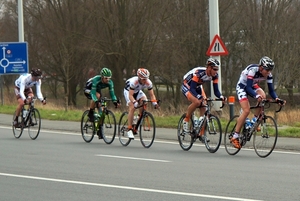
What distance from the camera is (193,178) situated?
Result: 10.9m

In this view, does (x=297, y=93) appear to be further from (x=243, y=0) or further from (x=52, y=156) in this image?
(x=52, y=156)

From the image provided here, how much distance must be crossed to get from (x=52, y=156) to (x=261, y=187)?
18.2 ft

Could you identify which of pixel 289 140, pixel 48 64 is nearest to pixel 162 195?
pixel 289 140

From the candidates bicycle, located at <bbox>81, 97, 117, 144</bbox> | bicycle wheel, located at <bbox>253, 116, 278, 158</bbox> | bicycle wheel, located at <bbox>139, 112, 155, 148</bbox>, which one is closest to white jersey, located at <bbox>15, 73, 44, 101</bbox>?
bicycle, located at <bbox>81, 97, 117, 144</bbox>

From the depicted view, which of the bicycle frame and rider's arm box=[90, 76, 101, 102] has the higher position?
rider's arm box=[90, 76, 101, 102]

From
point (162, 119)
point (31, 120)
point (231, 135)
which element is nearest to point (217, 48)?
point (162, 119)

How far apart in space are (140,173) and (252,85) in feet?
10.4

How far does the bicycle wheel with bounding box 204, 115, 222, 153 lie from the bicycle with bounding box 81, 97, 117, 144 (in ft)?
8.34

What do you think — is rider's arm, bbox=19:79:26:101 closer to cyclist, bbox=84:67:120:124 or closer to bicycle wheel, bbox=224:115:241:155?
cyclist, bbox=84:67:120:124

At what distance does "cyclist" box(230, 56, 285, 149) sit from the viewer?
1321cm

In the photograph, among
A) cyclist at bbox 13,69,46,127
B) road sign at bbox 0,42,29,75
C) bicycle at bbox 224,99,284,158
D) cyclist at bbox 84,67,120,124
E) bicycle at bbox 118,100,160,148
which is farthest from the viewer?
road sign at bbox 0,42,29,75

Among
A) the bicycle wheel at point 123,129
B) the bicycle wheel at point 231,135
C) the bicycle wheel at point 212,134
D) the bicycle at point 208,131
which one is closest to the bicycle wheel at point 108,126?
the bicycle wheel at point 123,129

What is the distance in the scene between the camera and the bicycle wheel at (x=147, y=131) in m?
15.8

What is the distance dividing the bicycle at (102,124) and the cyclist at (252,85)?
352 centimetres
